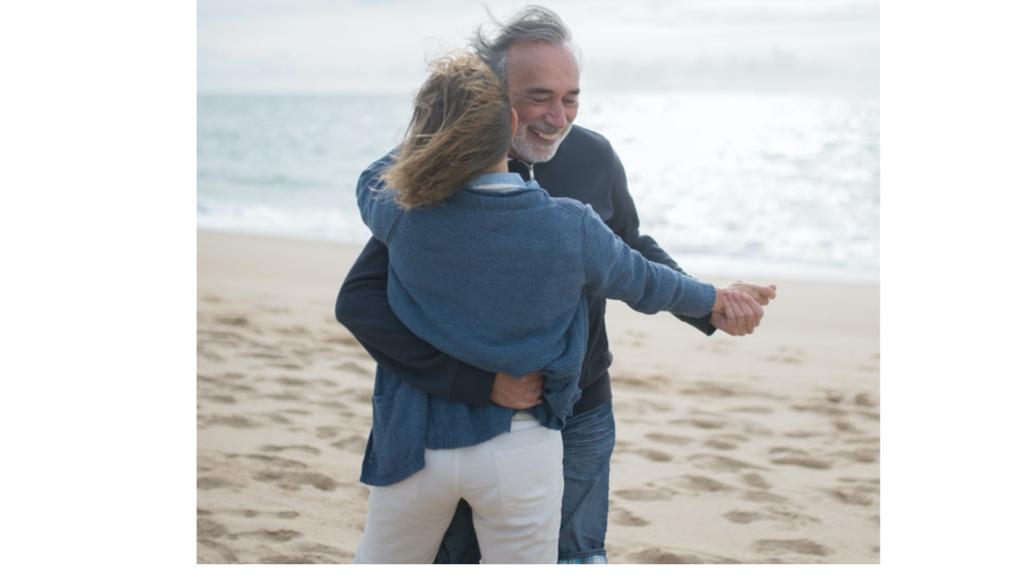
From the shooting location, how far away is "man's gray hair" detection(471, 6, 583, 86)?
6.47ft

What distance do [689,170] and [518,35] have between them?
1174 centimetres

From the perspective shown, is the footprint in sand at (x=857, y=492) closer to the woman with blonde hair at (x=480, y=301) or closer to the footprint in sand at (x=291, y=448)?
the footprint in sand at (x=291, y=448)

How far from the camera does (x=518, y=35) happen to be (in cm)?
199

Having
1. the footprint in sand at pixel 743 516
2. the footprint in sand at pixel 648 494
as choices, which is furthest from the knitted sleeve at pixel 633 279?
the footprint in sand at pixel 648 494

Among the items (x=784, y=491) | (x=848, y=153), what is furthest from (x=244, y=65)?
(x=784, y=491)

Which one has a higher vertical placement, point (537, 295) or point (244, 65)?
point (244, 65)

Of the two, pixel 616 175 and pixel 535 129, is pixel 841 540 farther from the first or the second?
pixel 535 129

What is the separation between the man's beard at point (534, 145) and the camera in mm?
1913

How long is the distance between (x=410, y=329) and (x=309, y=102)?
2041cm

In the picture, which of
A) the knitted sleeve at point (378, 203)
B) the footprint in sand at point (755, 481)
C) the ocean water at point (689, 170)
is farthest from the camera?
the ocean water at point (689, 170)

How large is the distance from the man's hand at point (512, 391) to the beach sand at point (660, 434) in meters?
1.87

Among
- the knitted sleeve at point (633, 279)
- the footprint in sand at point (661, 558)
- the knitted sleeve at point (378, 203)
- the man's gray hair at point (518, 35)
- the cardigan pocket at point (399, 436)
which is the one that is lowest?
the footprint in sand at point (661, 558)

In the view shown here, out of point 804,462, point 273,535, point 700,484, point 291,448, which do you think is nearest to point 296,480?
point 291,448

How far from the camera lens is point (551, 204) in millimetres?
1656
